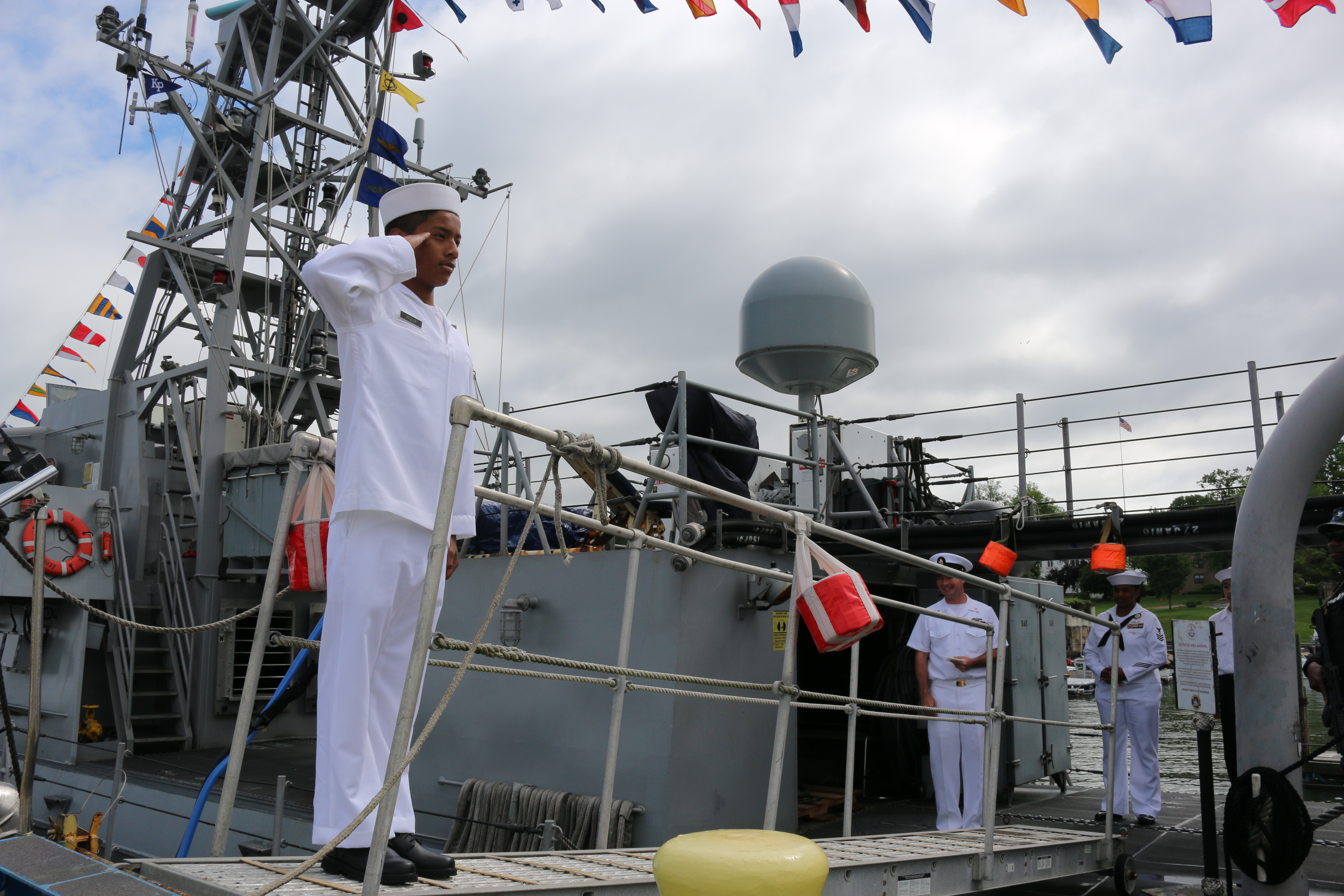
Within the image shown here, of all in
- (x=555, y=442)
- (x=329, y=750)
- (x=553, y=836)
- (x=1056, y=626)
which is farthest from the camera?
(x=1056, y=626)

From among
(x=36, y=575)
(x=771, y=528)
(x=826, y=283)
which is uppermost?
(x=826, y=283)

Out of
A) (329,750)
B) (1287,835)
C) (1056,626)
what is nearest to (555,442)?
(329,750)

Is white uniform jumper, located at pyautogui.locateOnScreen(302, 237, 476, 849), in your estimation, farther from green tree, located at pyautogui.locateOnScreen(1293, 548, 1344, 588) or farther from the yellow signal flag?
green tree, located at pyautogui.locateOnScreen(1293, 548, 1344, 588)

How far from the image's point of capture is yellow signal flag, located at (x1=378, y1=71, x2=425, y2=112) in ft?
39.0

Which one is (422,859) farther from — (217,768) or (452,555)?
(217,768)

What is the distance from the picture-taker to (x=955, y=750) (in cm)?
559

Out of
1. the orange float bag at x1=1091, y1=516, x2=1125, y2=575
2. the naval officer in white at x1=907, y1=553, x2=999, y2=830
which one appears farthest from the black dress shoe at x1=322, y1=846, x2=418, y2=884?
the orange float bag at x1=1091, y1=516, x2=1125, y2=575

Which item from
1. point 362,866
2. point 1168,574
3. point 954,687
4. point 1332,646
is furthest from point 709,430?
point 1168,574

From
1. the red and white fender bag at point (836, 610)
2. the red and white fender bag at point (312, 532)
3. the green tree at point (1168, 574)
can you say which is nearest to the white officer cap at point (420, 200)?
the red and white fender bag at point (312, 532)

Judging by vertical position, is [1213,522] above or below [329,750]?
above

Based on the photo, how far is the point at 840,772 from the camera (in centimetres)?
772

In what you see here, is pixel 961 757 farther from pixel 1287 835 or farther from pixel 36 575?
pixel 36 575

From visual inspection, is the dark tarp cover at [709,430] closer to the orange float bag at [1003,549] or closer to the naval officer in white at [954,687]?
the naval officer in white at [954,687]

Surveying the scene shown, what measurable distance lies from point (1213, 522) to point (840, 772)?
3.47 m
